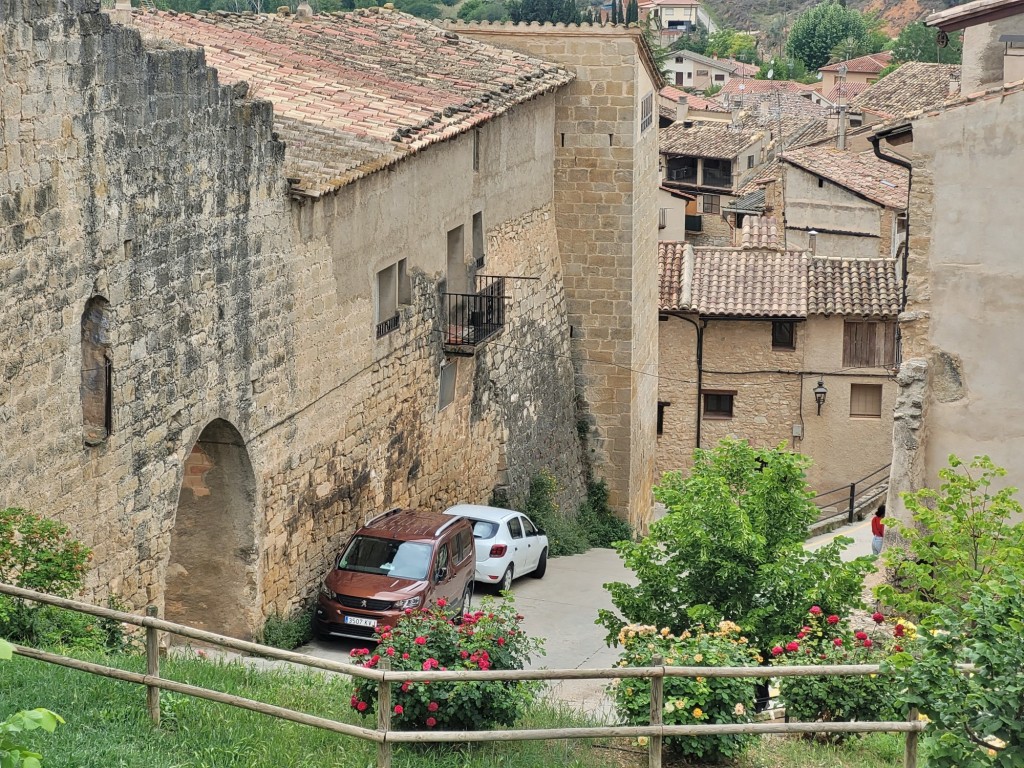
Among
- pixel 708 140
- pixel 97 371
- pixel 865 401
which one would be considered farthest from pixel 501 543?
pixel 708 140

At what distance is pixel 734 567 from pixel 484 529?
9088 mm

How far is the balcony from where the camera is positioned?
2439 centimetres

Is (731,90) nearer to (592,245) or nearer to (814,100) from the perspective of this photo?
(814,100)

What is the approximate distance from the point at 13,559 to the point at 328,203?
782cm

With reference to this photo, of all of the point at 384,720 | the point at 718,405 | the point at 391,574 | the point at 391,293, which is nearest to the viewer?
the point at 384,720

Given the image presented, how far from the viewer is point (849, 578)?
47.9 ft

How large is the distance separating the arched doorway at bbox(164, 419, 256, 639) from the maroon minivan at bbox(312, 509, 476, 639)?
3.69 ft

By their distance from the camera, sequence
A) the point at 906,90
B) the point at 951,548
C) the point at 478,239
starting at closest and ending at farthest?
the point at 951,548 → the point at 478,239 → the point at 906,90

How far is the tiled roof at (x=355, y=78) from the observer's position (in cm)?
2053

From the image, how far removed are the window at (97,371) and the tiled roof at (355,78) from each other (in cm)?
409

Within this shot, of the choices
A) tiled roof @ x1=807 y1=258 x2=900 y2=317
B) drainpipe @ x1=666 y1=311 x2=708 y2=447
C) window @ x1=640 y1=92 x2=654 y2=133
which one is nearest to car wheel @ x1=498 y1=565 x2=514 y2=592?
window @ x1=640 y1=92 x2=654 y2=133

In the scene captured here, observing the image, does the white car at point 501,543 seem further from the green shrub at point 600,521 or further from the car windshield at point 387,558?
the green shrub at point 600,521

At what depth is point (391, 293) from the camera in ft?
73.8

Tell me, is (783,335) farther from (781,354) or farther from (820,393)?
(820,393)
